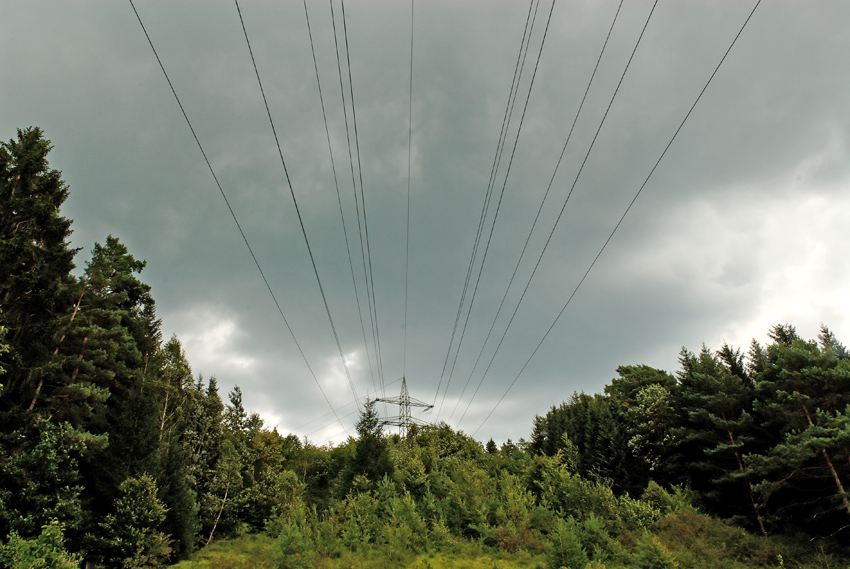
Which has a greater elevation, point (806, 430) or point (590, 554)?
point (806, 430)

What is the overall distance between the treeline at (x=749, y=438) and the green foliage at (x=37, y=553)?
1543 inches

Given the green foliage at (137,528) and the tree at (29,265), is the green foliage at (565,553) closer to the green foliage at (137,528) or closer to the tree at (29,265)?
the green foliage at (137,528)

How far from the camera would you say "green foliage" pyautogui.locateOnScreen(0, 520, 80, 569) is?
56.4 feet

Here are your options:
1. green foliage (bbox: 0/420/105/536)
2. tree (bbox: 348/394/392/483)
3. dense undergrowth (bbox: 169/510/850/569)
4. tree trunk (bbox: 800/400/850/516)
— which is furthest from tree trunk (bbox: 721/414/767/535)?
green foliage (bbox: 0/420/105/536)

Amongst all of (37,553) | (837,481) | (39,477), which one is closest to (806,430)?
(837,481)

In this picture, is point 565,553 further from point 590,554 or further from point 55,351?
point 55,351

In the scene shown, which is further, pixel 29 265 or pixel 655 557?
pixel 29 265

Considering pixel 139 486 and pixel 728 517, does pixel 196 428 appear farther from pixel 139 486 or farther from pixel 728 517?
pixel 728 517

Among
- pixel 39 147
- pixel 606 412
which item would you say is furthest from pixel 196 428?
pixel 606 412

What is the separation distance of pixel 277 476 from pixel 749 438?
4016 centimetres

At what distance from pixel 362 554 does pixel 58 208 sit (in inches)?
1208

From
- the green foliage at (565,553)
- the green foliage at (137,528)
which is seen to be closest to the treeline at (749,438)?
the green foliage at (565,553)

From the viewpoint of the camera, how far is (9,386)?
24672 millimetres

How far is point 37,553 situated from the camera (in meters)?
18.0
